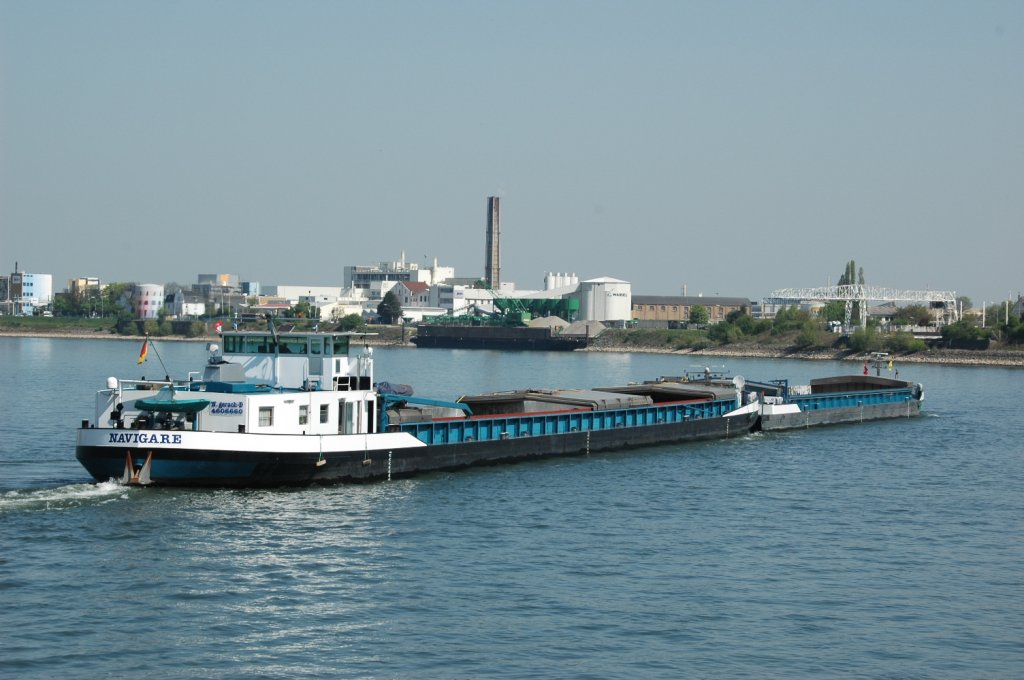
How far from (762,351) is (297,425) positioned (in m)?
132

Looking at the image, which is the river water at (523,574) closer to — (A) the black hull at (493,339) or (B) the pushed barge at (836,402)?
(B) the pushed barge at (836,402)

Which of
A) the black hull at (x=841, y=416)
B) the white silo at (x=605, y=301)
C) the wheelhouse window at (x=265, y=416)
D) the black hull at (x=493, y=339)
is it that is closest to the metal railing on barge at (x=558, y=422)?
the black hull at (x=841, y=416)

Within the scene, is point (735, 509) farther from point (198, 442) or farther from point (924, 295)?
A: point (924, 295)

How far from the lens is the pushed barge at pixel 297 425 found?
34.6 m

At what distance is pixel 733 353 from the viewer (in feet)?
535

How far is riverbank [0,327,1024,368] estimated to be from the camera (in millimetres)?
147250

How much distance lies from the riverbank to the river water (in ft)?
351

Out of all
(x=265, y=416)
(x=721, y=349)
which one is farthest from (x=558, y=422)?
(x=721, y=349)

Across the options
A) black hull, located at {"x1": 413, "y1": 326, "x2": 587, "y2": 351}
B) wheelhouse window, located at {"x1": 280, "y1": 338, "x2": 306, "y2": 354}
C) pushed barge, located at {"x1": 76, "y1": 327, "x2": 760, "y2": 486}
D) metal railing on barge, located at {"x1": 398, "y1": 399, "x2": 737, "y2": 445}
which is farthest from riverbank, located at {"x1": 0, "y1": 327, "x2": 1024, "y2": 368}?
wheelhouse window, located at {"x1": 280, "y1": 338, "x2": 306, "y2": 354}

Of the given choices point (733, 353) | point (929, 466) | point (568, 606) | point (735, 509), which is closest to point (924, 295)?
point (733, 353)

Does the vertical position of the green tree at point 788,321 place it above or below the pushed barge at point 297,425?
above

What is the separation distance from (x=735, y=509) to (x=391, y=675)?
1863 cm

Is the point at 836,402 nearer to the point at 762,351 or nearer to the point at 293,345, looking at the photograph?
the point at 293,345

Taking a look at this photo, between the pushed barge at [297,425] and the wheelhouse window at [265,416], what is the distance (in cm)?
3
